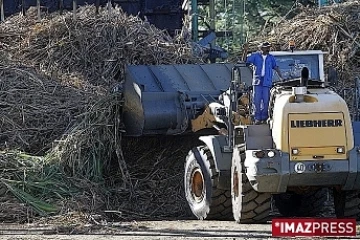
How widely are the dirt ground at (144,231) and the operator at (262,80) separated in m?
1.48

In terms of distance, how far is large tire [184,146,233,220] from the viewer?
13.3 metres

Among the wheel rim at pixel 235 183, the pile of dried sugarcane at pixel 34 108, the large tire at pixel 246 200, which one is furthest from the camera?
the pile of dried sugarcane at pixel 34 108

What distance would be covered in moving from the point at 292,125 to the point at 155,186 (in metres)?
4.53

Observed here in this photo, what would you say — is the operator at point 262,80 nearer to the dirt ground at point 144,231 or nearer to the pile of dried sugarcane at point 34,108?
the dirt ground at point 144,231

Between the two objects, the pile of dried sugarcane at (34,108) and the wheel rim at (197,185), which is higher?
the pile of dried sugarcane at (34,108)

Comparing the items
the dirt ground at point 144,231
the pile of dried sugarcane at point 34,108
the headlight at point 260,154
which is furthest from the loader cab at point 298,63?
the pile of dried sugarcane at point 34,108

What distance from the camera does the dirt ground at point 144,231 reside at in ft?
38.4

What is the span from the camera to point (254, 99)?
12.9m

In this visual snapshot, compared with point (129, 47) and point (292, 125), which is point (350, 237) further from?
point (129, 47)

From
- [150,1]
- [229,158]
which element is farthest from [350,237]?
[150,1]

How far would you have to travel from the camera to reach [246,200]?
40.8 ft

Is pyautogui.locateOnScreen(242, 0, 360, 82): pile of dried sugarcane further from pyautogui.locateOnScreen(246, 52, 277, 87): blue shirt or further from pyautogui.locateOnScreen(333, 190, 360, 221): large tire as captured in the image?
pyautogui.locateOnScreen(333, 190, 360, 221): large tire

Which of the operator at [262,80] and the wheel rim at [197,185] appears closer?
the operator at [262,80]

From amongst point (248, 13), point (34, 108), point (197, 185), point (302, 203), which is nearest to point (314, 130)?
point (197, 185)
